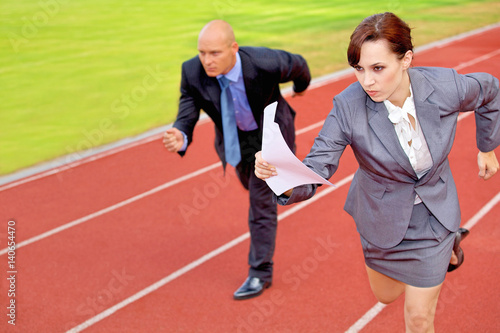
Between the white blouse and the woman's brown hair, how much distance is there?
10.0 inches

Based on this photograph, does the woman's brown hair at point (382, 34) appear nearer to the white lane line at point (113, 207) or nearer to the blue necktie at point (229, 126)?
the blue necktie at point (229, 126)

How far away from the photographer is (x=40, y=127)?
1087cm

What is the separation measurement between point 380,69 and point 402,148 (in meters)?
0.38

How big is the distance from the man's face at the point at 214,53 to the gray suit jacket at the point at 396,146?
60.4 inches

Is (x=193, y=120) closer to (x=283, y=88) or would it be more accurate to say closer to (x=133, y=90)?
(x=283, y=88)

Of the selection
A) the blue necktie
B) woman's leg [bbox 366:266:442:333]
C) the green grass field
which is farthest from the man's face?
the green grass field

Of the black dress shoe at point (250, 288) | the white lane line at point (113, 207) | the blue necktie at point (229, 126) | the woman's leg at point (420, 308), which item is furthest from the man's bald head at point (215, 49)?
the white lane line at point (113, 207)

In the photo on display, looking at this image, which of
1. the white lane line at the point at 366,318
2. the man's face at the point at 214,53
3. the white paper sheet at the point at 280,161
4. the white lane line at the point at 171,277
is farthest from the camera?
the white lane line at the point at 171,277

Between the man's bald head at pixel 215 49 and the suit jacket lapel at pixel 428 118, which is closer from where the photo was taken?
the suit jacket lapel at pixel 428 118

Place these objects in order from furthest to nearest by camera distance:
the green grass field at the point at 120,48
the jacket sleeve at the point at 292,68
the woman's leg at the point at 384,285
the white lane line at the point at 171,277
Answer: the green grass field at the point at 120,48 < the white lane line at the point at 171,277 < the jacket sleeve at the point at 292,68 < the woman's leg at the point at 384,285

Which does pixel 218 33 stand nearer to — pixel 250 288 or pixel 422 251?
pixel 250 288

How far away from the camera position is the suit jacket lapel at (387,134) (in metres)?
2.85

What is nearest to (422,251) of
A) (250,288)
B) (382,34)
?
(382,34)

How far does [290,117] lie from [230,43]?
0.76 meters
